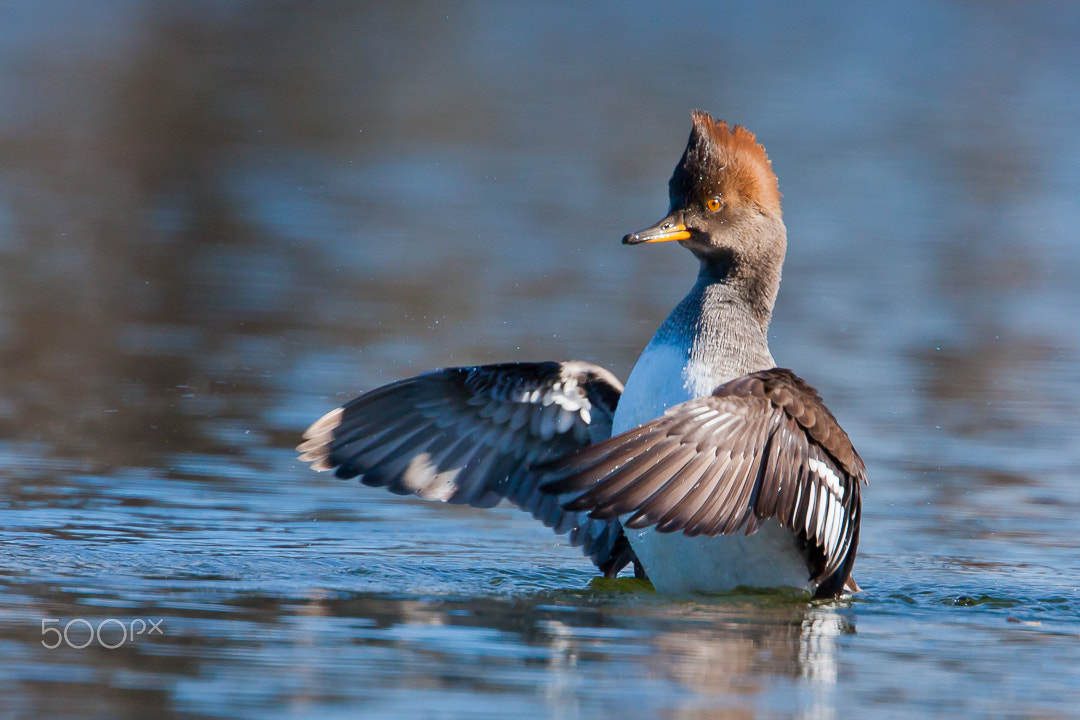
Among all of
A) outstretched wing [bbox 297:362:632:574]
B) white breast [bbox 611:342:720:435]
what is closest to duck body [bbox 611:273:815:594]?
white breast [bbox 611:342:720:435]

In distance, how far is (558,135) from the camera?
2055 cm

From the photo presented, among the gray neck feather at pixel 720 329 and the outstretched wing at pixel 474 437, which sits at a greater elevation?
the gray neck feather at pixel 720 329

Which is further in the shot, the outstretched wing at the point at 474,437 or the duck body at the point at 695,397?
the outstretched wing at the point at 474,437

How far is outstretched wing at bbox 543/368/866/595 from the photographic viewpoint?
5.43 m

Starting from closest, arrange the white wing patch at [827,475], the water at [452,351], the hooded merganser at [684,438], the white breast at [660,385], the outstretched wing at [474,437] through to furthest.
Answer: the water at [452,351]
the hooded merganser at [684,438]
the white wing patch at [827,475]
the white breast at [660,385]
the outstretched wing at [474,437]

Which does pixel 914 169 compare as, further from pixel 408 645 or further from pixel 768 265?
pixel 408 645

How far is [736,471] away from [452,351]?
4.98 metres

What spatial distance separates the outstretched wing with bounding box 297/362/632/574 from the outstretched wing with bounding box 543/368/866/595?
110cm

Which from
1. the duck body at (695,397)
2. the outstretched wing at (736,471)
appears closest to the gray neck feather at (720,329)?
the duck body at (695,397)

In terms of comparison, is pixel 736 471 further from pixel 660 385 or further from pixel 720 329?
pixel 720 329

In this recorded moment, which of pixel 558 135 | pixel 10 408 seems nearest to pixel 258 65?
pixel 558 135

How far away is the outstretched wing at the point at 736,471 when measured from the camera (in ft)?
17.8

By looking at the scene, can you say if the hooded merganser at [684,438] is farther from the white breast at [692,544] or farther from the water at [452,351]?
the water at [452,351]

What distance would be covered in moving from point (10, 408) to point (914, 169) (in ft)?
42.1
